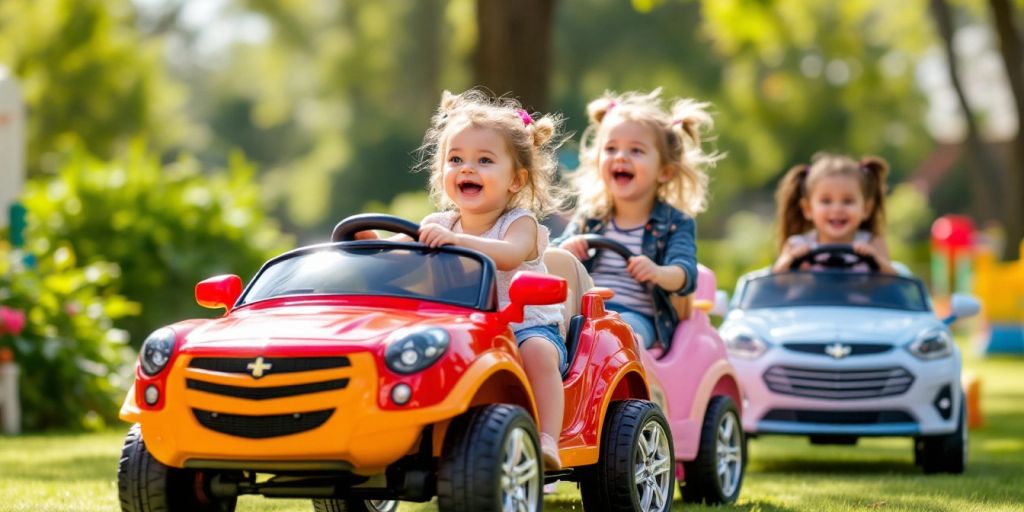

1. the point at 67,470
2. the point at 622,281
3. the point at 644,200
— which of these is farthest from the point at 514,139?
the point at 67,470

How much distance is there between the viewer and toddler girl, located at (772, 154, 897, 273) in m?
10.6

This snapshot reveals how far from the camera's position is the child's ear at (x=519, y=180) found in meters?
6.31

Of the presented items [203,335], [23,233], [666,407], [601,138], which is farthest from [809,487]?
[23,233]

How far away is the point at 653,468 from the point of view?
6426 mm

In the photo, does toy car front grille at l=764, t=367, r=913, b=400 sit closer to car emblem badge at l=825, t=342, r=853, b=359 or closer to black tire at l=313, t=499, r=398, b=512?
car emblem badge at l=825, t=342, r=853, b=359

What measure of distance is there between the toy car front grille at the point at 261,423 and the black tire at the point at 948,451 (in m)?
5.54

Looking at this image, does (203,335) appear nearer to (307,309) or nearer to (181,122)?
(307,309)

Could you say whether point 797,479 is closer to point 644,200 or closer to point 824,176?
point 644,200

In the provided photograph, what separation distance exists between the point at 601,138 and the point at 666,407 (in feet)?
5.34

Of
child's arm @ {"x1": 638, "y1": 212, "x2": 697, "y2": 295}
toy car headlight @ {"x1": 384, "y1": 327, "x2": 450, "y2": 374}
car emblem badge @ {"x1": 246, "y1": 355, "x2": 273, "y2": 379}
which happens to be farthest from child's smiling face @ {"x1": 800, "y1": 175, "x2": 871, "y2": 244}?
car emblem badge @ {"x1": 246, "y1": 355, "x2": 273, "y2": 379}

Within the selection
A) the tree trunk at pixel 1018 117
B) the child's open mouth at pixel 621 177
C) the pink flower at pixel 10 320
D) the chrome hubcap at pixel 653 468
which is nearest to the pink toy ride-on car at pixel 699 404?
the child's open mouth at pixel 621 177

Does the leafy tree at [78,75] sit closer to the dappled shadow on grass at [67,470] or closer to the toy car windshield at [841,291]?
the dappled shadow on grass at [67,470]

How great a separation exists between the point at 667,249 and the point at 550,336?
2.28m

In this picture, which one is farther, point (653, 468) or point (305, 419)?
point (653, 468)
